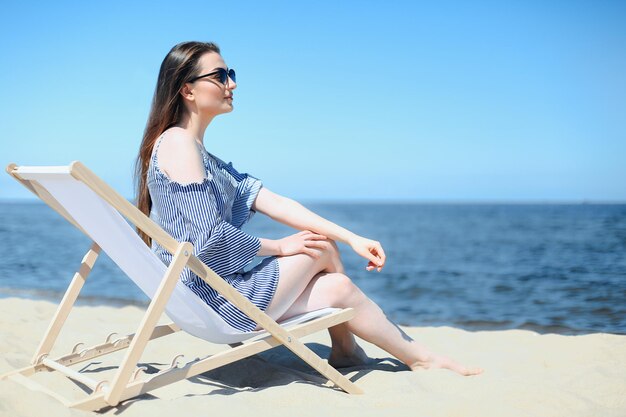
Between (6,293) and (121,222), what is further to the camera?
(6,293)

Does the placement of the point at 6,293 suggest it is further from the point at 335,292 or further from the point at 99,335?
the point at 335,292

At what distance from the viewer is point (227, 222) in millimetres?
2992

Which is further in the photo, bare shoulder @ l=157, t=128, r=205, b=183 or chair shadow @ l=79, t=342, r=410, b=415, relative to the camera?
chair shadow @ l=79, t=342, r=410, b=415

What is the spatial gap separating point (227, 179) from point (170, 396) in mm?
1073

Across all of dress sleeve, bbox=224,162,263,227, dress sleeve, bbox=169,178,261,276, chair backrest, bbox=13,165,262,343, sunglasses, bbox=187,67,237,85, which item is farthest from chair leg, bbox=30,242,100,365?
sunglasses, bbox=187,67,237,85

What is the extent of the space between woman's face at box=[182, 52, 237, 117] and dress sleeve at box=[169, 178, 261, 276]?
0.49m

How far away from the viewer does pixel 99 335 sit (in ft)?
14.1

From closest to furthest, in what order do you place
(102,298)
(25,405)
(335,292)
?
(25,405) < (335,292) < (102,298)

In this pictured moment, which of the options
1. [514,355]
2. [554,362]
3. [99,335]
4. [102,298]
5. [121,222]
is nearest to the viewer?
[121,222]

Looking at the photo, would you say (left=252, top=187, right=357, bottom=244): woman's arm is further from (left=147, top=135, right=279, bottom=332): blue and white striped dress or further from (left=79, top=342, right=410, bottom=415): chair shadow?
(left=79, top=342, right=410, bottom=415): chair shadow

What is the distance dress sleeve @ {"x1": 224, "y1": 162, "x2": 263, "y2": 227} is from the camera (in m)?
3.32

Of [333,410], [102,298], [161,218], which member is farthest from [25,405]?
[102,298]

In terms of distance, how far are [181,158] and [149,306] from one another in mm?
852

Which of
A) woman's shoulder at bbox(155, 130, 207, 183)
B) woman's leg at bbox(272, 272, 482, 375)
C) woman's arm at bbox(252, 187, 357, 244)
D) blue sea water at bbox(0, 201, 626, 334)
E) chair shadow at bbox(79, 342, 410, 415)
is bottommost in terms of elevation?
blue sea water at bbox(0, 201, 626, 334)
